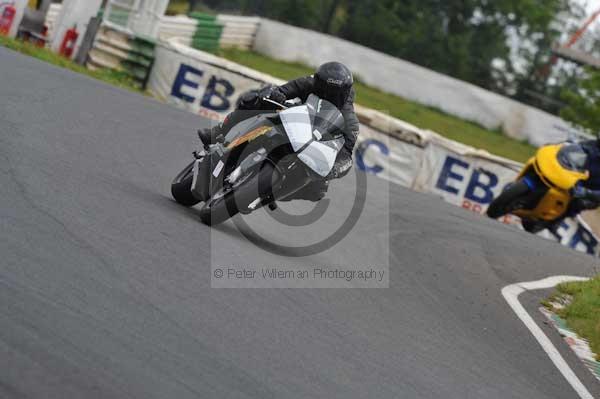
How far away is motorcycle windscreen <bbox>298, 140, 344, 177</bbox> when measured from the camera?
8.20m

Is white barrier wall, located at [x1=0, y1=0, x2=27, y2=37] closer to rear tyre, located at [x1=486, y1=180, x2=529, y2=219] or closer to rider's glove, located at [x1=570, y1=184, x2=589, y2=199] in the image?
rear tyre, located at [x1=486, y1=180, x2=529, y2=219]

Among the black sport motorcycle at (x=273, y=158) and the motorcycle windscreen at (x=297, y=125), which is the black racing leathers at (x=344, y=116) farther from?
the motorcycle windscreen at (x=297, y=125)

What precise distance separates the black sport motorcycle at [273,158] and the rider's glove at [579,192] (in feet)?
27.3

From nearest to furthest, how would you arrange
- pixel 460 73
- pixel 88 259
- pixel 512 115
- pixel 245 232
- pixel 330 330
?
pixel 88 259 → pixel 330 330 → pixel 245 232 → pixel 512 115 → pixel 460 73

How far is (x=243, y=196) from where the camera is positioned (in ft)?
27.4

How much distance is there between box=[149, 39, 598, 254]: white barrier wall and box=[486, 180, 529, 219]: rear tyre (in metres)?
2.94

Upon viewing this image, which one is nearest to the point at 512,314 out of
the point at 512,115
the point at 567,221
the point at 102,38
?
the point at 567,221

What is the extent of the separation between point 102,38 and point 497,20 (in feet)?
82.5

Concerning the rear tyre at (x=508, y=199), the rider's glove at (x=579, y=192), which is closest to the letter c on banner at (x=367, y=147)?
the rear tyre at (x=508, y=199)

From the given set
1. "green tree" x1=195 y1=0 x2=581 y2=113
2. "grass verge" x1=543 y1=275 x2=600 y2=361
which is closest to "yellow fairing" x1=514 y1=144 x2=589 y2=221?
"grass verge" x1=543 y1=275 x2=600 y2=361

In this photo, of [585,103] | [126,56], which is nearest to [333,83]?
[126,56]

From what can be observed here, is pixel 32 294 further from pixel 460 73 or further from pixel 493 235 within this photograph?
pixel 460 73

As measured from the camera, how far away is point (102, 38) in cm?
2173

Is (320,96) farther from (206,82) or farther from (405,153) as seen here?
(206,82)
